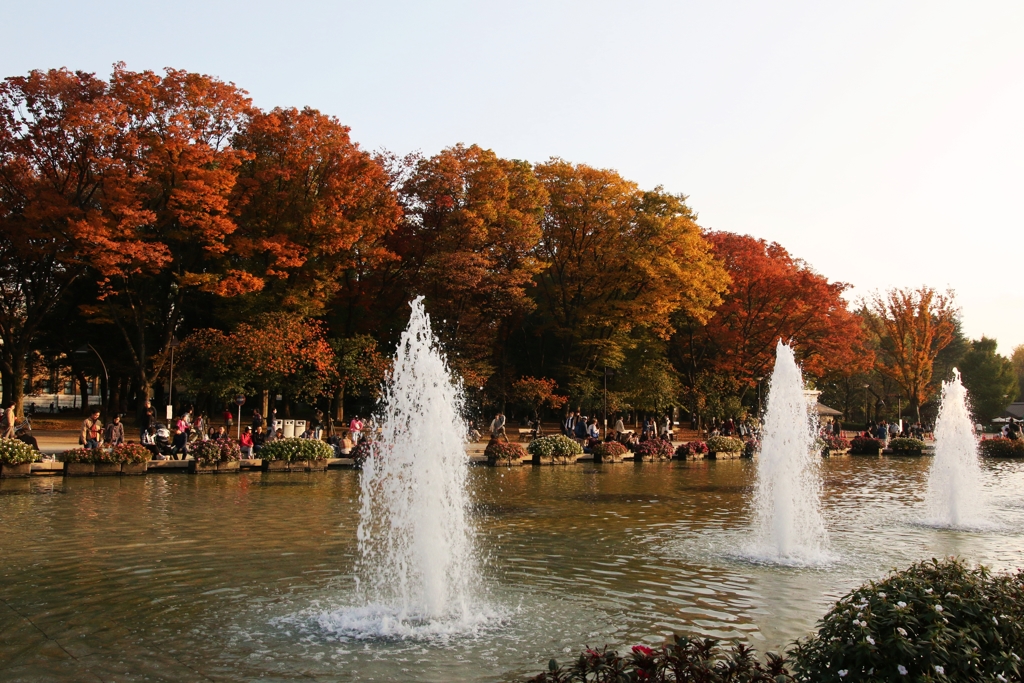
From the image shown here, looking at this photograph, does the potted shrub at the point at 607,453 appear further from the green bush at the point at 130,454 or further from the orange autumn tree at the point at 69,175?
the orange autumn tree at the point at 69,175

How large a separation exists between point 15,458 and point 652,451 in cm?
2215

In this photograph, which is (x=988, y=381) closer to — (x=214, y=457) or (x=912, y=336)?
(x=912, y=336)

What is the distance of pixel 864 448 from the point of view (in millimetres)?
41281

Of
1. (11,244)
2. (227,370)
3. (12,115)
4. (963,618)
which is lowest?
(963,618)

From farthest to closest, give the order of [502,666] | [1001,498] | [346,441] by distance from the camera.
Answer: [346,441] < [1001,498] < [502,666]

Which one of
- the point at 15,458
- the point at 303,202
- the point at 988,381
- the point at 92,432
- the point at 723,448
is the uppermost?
the point at 303,202

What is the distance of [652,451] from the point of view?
34688 millimetres

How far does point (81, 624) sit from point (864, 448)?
38.7 meters

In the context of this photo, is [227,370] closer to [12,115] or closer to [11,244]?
[11,244]

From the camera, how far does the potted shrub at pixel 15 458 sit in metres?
22.3

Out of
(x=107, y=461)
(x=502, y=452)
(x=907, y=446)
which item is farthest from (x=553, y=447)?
(x=907, y=446)

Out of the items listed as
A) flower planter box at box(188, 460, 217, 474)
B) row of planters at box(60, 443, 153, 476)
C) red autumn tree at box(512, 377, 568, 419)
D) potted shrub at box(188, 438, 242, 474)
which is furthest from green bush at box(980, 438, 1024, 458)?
row of planters at box(60, 443, 153, 476)

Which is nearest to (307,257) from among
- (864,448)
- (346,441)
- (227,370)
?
(227,370)

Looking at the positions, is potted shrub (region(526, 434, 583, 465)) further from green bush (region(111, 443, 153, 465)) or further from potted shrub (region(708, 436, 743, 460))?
green bush (region(111, 443, 153, 465))
